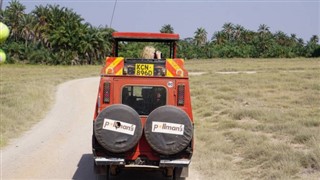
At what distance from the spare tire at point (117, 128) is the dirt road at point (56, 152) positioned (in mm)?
1852

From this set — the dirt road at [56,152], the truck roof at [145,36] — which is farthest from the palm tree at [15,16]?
the truck roof at [145,36]

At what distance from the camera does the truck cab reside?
709 cm

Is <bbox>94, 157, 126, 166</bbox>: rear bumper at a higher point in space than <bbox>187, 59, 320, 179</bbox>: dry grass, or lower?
higher

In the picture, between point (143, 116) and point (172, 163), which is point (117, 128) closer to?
point (143, 116)

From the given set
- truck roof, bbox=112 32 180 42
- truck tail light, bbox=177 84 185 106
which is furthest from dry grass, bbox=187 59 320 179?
truck roof, bbox=112 32 180 42

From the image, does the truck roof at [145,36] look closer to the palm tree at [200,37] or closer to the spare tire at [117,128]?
the spare tire at [117,128]

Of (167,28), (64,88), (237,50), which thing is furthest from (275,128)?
(167,28)

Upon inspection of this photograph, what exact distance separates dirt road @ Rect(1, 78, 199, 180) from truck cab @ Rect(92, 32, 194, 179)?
115 cm

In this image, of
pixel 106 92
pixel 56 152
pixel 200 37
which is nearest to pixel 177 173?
pixel 106 92

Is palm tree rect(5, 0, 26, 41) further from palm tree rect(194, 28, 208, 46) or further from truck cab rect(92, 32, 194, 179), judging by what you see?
truck cab rect(92, 32, 194, 179)

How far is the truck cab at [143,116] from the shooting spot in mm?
7090

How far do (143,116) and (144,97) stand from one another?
365 millimetres

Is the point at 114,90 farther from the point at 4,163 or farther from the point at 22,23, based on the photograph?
the point at 22,23

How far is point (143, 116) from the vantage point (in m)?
7.80
